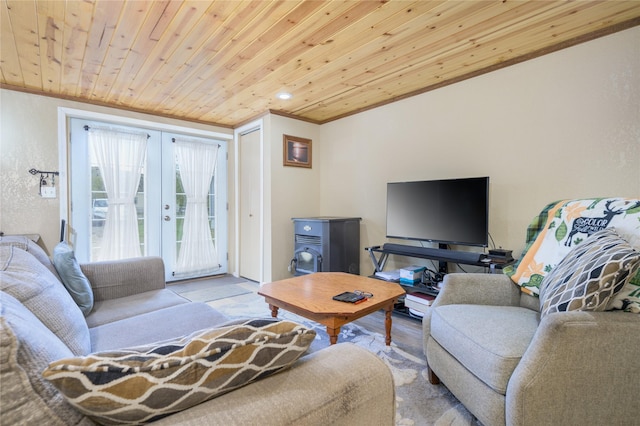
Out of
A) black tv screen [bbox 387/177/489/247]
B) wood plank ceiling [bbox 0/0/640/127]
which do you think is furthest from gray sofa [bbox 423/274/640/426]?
wood plank ceiling [bbox 0/0/640/127]

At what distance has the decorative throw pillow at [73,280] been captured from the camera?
170 cm

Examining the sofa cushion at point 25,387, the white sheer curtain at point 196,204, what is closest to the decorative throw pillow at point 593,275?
the sofa cushion at point 25,387

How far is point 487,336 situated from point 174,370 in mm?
1288

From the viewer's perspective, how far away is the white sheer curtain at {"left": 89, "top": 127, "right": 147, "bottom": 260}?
3553 mm

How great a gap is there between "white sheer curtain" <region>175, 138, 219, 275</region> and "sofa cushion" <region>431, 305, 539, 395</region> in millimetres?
3486

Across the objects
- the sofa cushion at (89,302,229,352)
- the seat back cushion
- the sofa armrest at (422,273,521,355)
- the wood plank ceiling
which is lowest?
the sofa cushion at (89,302,229,352)

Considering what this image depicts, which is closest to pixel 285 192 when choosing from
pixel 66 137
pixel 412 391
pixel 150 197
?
pixel 150 197

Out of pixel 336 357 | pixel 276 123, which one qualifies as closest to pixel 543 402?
pixel 336 357

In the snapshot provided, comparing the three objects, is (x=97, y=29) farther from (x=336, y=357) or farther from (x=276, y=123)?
(x=336, y=357)

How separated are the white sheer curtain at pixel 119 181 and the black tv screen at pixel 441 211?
307 cm

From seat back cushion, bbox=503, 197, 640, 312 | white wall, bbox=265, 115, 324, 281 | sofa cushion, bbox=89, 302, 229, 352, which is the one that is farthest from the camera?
white wall, bbox=265, 115, 324, 281

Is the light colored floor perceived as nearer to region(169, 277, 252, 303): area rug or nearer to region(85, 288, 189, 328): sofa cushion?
region(169, 277, 252, 303): area rug

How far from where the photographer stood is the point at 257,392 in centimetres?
67

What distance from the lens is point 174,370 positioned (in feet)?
1.97
